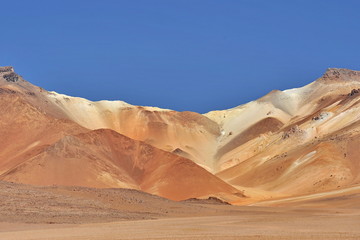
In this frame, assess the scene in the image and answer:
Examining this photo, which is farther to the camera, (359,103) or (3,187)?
(359,103)

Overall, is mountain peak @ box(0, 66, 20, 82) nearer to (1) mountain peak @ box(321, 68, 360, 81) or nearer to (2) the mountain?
(2) the mountain

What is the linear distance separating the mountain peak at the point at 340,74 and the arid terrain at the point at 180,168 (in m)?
0.46

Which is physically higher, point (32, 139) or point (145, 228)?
point (32, 139)

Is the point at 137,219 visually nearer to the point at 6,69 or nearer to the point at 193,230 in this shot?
the point at 193,230

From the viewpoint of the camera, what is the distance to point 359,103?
386ft

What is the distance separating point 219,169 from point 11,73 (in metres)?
57.2

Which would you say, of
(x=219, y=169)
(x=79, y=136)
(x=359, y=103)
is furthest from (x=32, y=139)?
(x=359, y=103)

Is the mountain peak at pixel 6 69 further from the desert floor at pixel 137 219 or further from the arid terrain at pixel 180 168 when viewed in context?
the desert floor at pixel 137 219

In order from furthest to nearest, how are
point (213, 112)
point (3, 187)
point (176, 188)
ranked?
point (213, 112), point (176, 188), point (3, 187)

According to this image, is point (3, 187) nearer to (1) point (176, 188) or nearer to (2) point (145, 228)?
(2) point (145, 228)

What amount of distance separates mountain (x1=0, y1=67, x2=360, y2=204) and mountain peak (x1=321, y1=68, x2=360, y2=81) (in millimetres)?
295

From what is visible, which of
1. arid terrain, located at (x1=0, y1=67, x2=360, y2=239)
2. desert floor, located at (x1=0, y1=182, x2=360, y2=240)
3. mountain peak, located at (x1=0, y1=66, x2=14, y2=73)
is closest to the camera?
desert floor, located at (x1=0, y1=182, x2=360, y2=240)

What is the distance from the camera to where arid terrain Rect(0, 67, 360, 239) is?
139ft

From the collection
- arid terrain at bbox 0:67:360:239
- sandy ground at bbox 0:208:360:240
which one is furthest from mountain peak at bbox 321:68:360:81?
sandy ground at bbox 0:208:360:240
